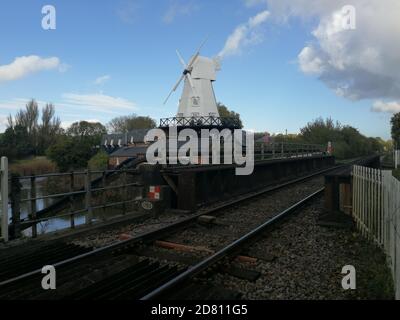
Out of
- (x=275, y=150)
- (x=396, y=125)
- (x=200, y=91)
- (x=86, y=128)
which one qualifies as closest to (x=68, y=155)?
(x=200, y=91)

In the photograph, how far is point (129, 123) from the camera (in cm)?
10656

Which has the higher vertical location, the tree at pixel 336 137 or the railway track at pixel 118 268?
the tree at pixel 336 137

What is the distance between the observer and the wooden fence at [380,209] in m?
4.91

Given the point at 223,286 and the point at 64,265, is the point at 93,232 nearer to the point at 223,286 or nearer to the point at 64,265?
the point at 64,265

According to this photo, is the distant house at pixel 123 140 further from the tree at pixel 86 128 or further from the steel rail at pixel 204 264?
the steel rail at pixel 204 264

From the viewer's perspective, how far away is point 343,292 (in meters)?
4.79

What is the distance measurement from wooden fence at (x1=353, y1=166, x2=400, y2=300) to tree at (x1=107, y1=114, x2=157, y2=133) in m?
96.0

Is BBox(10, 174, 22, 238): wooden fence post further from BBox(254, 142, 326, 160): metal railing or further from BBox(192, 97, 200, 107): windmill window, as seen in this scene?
BBox(192, 97, 200, 107): windmill window

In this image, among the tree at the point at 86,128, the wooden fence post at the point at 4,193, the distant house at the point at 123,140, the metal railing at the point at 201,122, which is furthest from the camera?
the tree at the point at 86,128

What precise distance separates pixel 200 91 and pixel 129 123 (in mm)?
59651

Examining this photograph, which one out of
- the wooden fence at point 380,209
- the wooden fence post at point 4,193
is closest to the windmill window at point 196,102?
the wooden fence at point 380,209

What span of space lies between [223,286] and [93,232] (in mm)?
3983

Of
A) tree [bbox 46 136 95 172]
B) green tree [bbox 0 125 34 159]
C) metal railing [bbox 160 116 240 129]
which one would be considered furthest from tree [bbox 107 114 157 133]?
metal railing [bbox 160 116 240 129]
